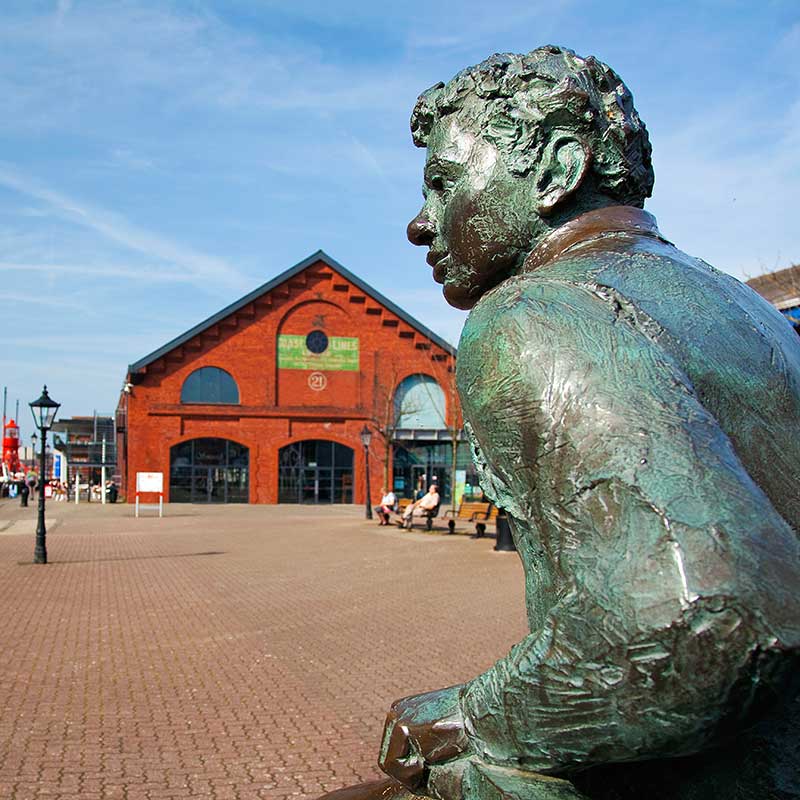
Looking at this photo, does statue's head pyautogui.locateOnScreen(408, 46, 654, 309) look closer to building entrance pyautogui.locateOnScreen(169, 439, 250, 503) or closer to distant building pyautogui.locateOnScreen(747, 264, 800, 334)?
distant building pyautogui.locateOnScreen(747, 264, 800, 334)

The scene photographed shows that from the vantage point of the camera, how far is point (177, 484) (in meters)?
41.9

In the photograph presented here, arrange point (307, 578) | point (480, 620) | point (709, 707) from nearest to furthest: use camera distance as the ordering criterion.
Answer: point (709, 707) < point (480, 620) < point (307, 578)

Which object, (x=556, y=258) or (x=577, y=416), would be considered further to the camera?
(x=556, y=258)

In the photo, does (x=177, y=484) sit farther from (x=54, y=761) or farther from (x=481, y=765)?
(x=481, y=765)

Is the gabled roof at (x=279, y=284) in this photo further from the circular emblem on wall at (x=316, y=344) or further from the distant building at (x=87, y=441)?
the distant building at (x=87, y=441)

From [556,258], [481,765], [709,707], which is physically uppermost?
[556,258]

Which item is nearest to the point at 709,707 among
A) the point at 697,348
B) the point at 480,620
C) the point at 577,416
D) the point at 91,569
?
the point at 577,416

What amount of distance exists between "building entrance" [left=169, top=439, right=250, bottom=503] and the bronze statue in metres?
41.9

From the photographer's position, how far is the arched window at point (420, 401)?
1734 inches

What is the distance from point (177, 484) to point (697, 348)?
42400 mm

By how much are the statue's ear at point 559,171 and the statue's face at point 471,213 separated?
19mm

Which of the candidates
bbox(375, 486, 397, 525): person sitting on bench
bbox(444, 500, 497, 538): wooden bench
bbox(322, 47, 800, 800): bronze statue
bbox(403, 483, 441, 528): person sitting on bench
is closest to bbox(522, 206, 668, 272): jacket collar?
bbox(322, 47, 800, 800): bronze statue

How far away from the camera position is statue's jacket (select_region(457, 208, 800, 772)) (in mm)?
744

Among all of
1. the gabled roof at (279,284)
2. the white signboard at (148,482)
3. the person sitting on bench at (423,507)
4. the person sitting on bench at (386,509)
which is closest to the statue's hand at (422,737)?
the person sitting on bench at (423,507)
